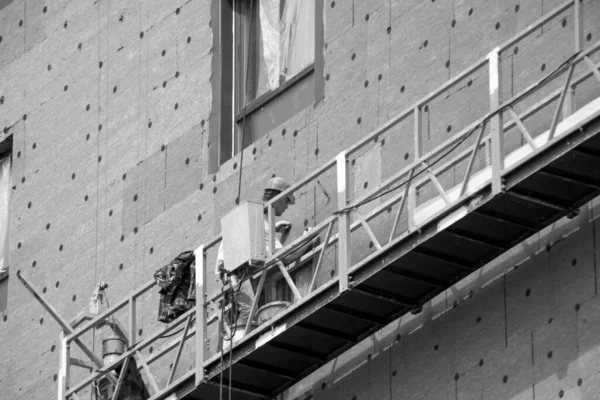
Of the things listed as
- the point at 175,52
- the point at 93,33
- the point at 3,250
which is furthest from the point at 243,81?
the point at 3,250

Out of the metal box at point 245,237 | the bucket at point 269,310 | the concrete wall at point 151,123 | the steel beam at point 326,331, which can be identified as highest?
the concrete wall at point 151,123

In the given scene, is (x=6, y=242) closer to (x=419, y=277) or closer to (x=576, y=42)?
(x=419, y=277)

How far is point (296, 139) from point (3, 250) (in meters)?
7.88

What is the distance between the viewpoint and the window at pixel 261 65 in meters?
26.5

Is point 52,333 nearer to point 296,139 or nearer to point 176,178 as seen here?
point 176,178

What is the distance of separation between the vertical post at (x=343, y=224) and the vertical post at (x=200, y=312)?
239 centimetres

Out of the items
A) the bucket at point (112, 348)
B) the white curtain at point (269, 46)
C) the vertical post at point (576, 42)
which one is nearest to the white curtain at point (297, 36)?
the white curtain at point (269, 46)

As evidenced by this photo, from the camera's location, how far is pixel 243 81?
27.7m

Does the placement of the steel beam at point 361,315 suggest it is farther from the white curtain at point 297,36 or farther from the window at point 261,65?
the white curtain at point 297,36

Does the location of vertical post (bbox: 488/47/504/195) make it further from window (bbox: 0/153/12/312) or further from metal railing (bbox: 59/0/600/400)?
window (bbox: 0/153/12/312)

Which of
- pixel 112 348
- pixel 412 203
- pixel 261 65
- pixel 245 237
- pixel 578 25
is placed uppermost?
pixel 261 65

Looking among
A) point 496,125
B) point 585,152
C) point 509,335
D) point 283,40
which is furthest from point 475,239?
point 283,40

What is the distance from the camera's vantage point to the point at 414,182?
23219 mm

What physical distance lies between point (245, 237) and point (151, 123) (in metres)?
6.07
